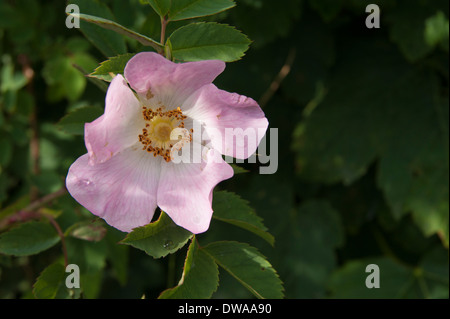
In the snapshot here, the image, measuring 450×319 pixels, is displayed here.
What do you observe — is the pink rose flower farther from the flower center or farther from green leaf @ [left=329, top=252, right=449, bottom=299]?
green leaf @ [left=329, top=252, right=449, bottom=299]

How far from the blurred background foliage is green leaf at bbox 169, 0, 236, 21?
0.57m

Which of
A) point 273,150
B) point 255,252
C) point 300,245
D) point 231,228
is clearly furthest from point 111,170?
point 300,245

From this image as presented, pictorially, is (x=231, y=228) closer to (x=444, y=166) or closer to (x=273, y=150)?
(x=273, y=150)

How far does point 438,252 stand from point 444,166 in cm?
36

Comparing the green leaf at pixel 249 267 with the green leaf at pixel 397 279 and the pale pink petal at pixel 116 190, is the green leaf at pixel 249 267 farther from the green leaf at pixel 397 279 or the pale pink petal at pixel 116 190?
the green leaf at pixel 397 279

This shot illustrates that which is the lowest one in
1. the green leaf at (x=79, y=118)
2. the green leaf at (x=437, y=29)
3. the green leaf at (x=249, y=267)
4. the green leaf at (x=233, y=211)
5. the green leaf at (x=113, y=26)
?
the green leaf at (x=249, y=267)

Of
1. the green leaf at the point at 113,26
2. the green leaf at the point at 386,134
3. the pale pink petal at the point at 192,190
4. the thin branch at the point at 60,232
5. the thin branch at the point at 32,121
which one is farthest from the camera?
the thin branch at the point at 32,121

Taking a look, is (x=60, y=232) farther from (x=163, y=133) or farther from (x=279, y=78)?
(x=279, y=78)

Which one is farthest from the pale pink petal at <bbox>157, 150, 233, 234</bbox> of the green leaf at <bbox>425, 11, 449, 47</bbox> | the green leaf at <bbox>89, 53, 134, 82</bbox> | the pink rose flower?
the green leaf at <bbox>425, 11, 449, 47</bbox>

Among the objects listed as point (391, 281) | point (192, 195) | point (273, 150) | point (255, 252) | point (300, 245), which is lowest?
point (391, 281)

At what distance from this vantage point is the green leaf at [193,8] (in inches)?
40.5

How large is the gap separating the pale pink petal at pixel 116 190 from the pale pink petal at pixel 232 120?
0.62ft

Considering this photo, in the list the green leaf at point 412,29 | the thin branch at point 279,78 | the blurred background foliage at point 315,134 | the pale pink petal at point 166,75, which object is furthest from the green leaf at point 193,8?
the green leaf at point 412,29

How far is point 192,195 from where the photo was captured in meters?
1.04
